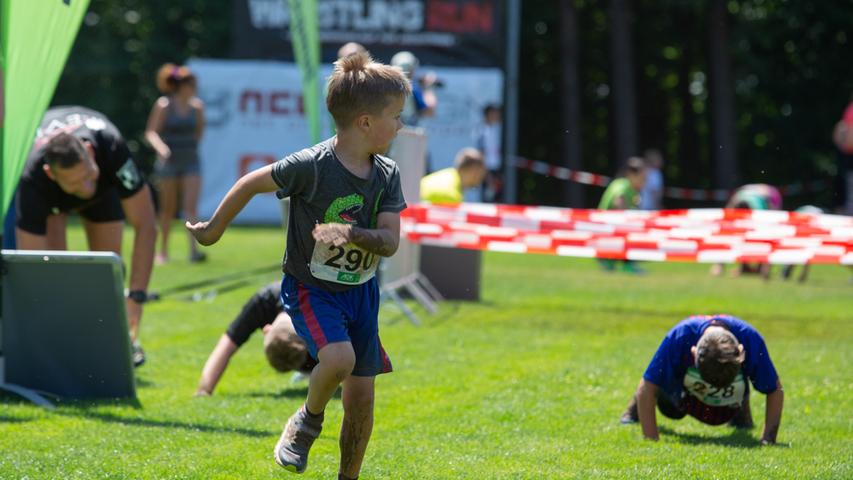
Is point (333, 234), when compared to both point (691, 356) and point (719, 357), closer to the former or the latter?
point (719, 357)

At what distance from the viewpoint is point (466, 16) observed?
23109 millimetres

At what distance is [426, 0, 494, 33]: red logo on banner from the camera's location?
23.0 meters

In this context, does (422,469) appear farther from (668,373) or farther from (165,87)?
(165,87)

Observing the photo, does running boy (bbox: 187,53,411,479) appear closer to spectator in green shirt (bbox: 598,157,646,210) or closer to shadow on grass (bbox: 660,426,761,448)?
shadow on grass (bbox: 660,426,761,448)

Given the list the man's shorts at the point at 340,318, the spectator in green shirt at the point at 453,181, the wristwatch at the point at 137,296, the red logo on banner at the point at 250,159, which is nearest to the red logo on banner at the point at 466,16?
the red logo on banner at the point at 250,159

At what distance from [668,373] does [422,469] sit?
4.43 ft

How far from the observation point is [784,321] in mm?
10188

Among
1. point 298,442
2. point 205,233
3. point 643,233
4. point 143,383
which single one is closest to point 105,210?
point 143,383

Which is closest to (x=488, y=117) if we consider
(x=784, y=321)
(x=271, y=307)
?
(x=784, y=321)

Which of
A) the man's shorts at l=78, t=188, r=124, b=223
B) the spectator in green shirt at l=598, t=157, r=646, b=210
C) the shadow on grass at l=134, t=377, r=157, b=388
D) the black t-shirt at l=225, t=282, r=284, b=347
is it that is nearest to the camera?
the black t-shirt at l=225, t=282, r=284, b=347

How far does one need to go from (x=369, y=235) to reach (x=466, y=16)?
1957 cm

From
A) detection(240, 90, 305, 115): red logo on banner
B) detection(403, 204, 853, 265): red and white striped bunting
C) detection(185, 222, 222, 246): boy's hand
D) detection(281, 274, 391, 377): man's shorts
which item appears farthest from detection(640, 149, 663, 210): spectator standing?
detection(185, 222, 222, 246): boy's hand

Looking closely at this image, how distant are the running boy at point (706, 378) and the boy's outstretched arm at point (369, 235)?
1.92m

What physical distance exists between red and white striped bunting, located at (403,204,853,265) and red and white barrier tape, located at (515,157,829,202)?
15.8m
